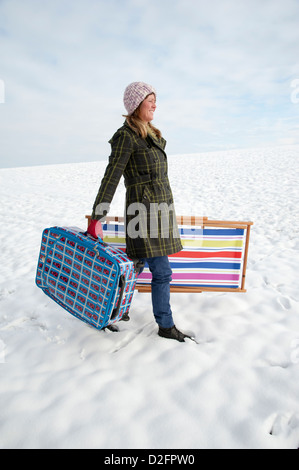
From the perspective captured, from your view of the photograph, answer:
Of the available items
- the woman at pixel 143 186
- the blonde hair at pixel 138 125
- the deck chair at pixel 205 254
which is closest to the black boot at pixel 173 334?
the woman at pixel 143 186

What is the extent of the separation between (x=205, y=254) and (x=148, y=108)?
1.59 metres

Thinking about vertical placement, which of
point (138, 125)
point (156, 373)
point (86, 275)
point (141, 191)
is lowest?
point (156, 373)

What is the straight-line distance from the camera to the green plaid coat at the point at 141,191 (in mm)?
2139

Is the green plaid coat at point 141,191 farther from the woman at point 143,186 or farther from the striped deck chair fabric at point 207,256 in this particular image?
the striped deck chair fabric at point 207,256

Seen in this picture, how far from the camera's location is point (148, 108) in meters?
2.21

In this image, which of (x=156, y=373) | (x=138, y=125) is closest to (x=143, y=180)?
(x=138, y=125)

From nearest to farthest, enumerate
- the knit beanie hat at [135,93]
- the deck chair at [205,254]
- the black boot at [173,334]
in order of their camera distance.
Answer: the knit beanie hat at [135,93]
the black boot at [173,334]
the deck chair at [205,254]

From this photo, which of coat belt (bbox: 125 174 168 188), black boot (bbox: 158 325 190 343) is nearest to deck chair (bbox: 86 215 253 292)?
black boot (bbox: 158 325 190 343)

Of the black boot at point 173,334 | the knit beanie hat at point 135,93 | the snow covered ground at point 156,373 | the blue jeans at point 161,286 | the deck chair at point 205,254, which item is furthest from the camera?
the deck chair at point 205,254

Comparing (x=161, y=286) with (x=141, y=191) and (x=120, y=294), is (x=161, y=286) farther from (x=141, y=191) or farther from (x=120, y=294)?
(x=141, y=191)

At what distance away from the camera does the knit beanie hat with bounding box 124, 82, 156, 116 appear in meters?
2.12

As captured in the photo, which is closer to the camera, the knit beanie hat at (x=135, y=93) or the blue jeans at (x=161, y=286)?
the knit beanie hat at (x=135, y=93)

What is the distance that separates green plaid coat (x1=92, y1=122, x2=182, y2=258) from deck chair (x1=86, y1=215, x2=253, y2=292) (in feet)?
2.44

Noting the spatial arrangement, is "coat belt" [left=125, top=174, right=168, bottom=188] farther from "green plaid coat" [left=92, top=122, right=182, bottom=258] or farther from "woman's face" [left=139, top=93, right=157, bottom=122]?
"woman's face" [left=139, top=93, right=157, bottom=122]
